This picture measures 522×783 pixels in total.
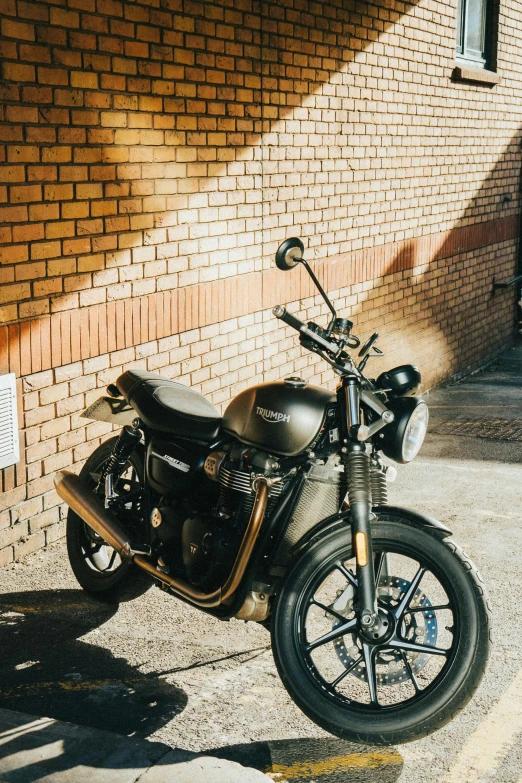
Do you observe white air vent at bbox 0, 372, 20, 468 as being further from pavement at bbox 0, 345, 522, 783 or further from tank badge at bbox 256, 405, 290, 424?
tank badge at bbox 256, 405, 290, 424

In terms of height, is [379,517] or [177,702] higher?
[379,517]

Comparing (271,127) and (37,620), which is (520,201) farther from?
(37,620)

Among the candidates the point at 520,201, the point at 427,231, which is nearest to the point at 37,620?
the point at 427,231

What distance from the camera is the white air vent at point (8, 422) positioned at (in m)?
4.66

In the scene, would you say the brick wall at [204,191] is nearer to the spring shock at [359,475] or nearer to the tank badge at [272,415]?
the tank badge at [272,415]

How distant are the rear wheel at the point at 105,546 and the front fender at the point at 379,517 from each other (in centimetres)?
101

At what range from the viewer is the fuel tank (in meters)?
3.45

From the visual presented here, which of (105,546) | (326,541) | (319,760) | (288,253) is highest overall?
(288,253)

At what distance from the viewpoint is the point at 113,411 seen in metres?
4.41

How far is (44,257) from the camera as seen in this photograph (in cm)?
489

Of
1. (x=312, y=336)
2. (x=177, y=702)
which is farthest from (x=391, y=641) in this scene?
(x=312, y=336)

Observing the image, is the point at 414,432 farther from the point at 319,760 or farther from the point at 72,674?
the point at 72,674

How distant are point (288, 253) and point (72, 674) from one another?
72.1 inches

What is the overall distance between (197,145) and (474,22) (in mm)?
5339
